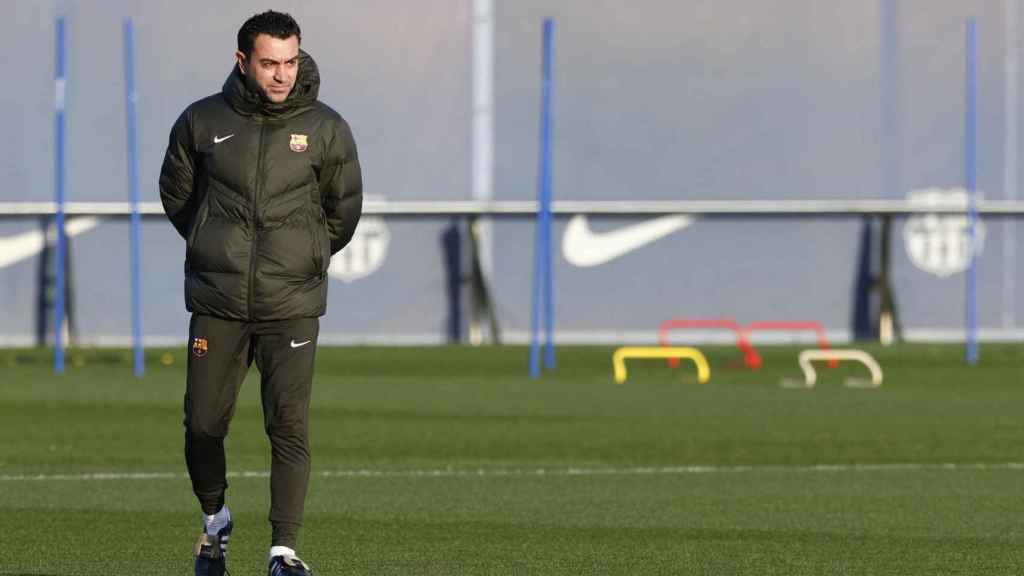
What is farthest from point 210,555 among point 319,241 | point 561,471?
point 561,471

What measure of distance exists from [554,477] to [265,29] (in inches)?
221

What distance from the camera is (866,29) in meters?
28.6

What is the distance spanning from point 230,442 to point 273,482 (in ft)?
24.2

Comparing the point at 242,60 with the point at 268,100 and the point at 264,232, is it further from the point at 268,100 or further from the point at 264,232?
the point at 264,232

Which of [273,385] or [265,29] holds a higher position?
[265,29]

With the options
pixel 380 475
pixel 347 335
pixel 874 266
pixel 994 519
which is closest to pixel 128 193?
pixel 347 335

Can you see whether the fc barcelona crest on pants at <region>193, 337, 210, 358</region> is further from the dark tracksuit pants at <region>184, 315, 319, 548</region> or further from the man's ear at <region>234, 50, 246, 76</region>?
the man's ear at <region>234, 50, 246, 76</region>

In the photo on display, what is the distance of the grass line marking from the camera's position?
12492mm

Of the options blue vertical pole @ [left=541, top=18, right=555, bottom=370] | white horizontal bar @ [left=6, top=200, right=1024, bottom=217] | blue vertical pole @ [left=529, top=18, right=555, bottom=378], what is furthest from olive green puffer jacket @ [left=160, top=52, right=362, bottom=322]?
white horizontal bar @ [left=6, top=200, right=1024, bottom=217]

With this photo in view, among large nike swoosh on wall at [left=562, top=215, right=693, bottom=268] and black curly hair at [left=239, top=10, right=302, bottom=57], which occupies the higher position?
black curly hair at [left=239, top=10, right=302, bottom=57]

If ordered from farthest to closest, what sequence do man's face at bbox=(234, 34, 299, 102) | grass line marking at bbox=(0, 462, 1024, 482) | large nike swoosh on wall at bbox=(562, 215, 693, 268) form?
large nike swoosh on wall at bbox=(562, 215, 693, 268) → grass line marking at bbox=(0, 462, 1024, 482) → man's face at bbox=(234, 34, 299, 102)

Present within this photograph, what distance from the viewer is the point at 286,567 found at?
24.9 ft

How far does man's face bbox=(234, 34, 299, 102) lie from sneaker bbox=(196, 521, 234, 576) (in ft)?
5.32

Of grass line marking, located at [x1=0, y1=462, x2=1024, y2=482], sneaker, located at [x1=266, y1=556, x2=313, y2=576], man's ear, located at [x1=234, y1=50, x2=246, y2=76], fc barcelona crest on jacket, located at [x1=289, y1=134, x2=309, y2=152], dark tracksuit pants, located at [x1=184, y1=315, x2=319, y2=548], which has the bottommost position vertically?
grass line marking, located at [x1=0, y1=462, x2=1024, y2=482]
